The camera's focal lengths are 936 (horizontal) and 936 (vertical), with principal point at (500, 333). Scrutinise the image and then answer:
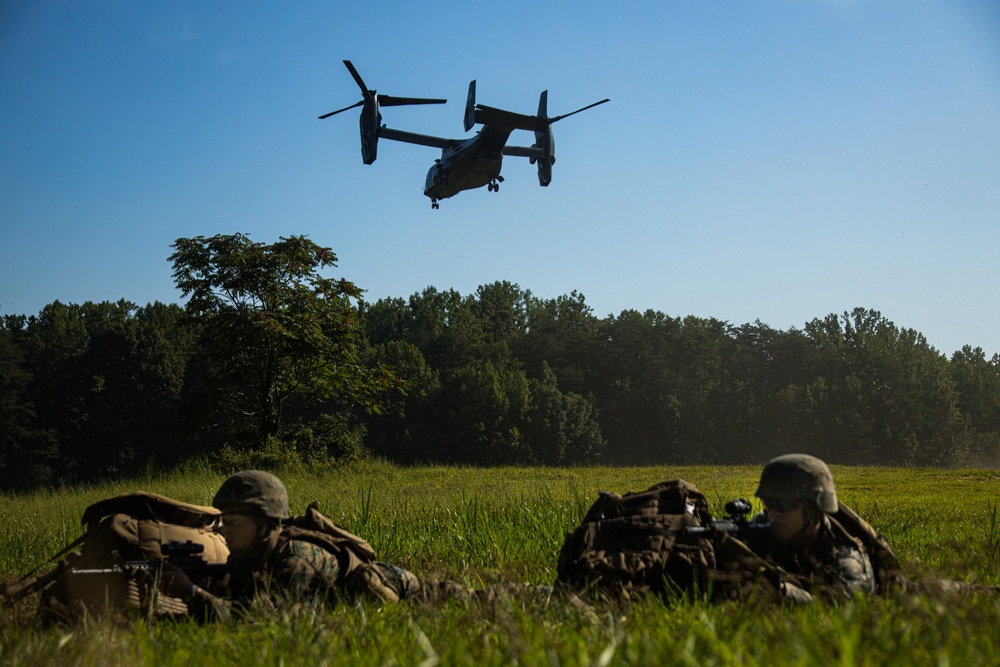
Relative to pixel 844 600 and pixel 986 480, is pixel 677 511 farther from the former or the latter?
pixel 986 480

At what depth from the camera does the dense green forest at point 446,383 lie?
Answer: 116 feet

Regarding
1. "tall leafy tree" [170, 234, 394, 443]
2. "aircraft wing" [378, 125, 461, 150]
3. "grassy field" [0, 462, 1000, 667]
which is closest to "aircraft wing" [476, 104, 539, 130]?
"aircraft wing" [378, 125, 461, 150]

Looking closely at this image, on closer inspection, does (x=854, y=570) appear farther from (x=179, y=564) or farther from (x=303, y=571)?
(x=179, y=564)

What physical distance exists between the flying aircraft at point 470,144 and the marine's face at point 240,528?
21247 millimetres

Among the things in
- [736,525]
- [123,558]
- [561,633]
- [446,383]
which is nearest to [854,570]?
[736,525]

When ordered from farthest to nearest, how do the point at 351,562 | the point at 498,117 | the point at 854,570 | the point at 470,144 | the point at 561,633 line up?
the point at 470,144, the point at 498,117, the point at 351,562, the point at 854,570, the point at 561,633

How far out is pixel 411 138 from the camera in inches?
1190

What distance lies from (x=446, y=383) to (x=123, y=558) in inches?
2852

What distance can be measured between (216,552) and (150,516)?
1.84 feet

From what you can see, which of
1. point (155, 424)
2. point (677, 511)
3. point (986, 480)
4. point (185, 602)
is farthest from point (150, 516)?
point (155, 424)

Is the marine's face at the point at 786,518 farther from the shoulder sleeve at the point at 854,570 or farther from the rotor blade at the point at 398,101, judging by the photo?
the rotor blade at the point at 398,101

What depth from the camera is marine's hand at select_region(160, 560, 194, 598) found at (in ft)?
19.9

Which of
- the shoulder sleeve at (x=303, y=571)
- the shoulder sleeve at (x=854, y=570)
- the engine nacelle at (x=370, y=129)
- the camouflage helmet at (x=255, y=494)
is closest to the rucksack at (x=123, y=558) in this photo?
the camouflage helmet at (x=255, y=494)

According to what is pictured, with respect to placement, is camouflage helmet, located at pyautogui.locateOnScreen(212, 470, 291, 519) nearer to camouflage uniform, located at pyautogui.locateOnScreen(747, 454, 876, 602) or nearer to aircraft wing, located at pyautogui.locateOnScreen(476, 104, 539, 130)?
camouflage uniform, located at pyautogui.locateOnScreen(747, 454, 876, 602)
